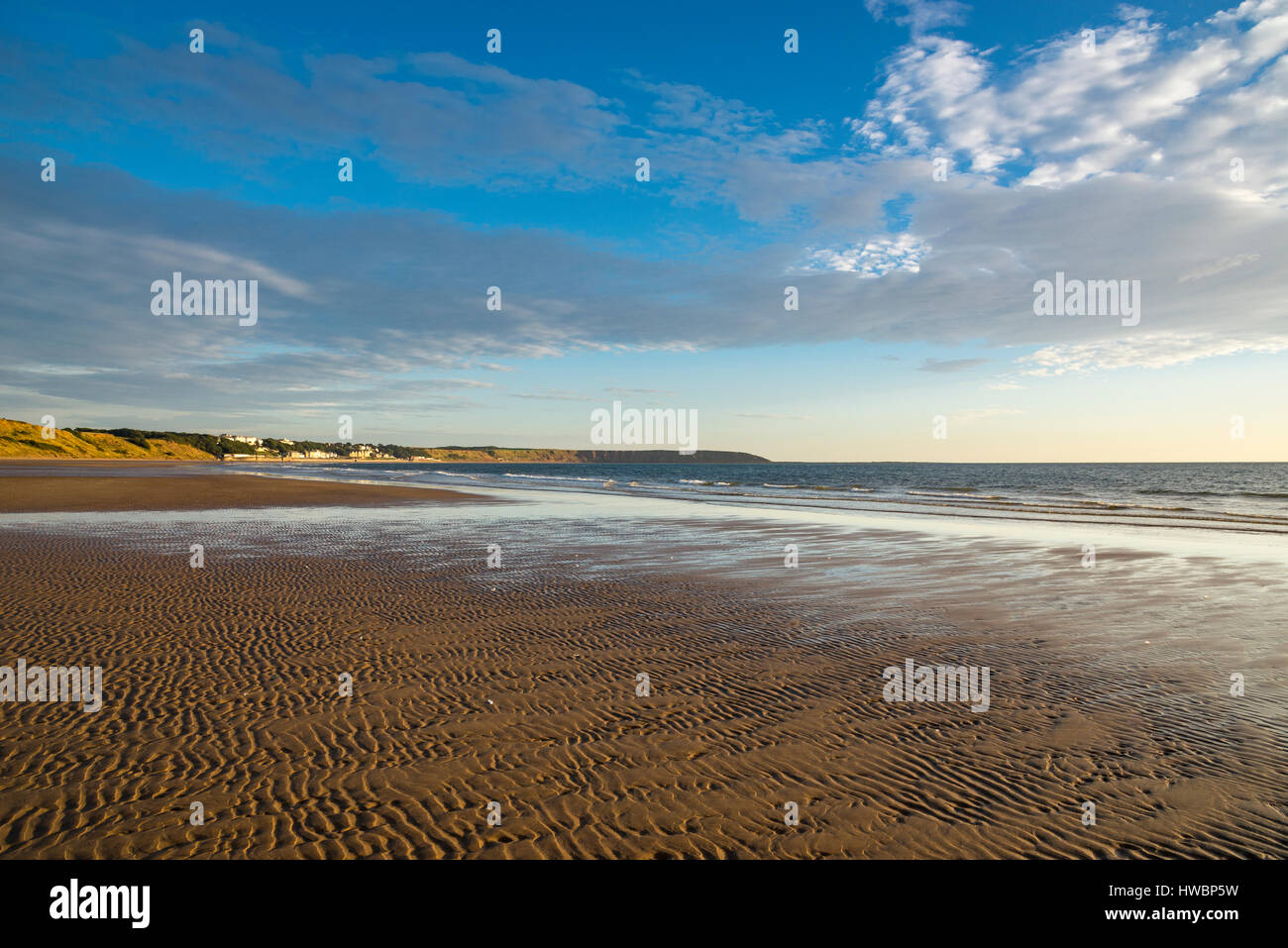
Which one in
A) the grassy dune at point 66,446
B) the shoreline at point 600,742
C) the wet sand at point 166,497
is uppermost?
the grassy dune at point 66,446

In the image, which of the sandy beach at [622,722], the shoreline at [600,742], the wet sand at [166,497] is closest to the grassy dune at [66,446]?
the wet sand at [166,497]

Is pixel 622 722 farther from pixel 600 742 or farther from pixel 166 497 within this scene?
pixel 166 497

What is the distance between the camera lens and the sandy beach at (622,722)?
5.05 m

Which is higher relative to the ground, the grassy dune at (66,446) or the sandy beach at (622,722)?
the grassy dune at (66,446)

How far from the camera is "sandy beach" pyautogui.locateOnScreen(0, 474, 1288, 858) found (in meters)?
5.05

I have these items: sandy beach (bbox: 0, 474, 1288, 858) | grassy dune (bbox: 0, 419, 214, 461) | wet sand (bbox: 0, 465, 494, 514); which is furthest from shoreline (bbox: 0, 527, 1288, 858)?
grassy dune (bbox: 0, 419, 214, 461)

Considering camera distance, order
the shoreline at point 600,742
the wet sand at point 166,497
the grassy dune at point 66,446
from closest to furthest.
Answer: the shoreline at point 600,742 → the wet sand at point 166,497 → the grassy dune at point 66,446

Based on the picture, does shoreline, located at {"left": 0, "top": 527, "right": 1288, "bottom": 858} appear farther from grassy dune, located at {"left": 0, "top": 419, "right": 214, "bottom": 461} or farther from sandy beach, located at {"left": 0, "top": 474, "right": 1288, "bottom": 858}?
grassy dune, located at {"left": 0, "top": 419, "right": 214, "bottom": 461}

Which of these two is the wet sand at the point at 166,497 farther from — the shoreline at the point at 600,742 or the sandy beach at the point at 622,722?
the shoreline at the point at 600,742
